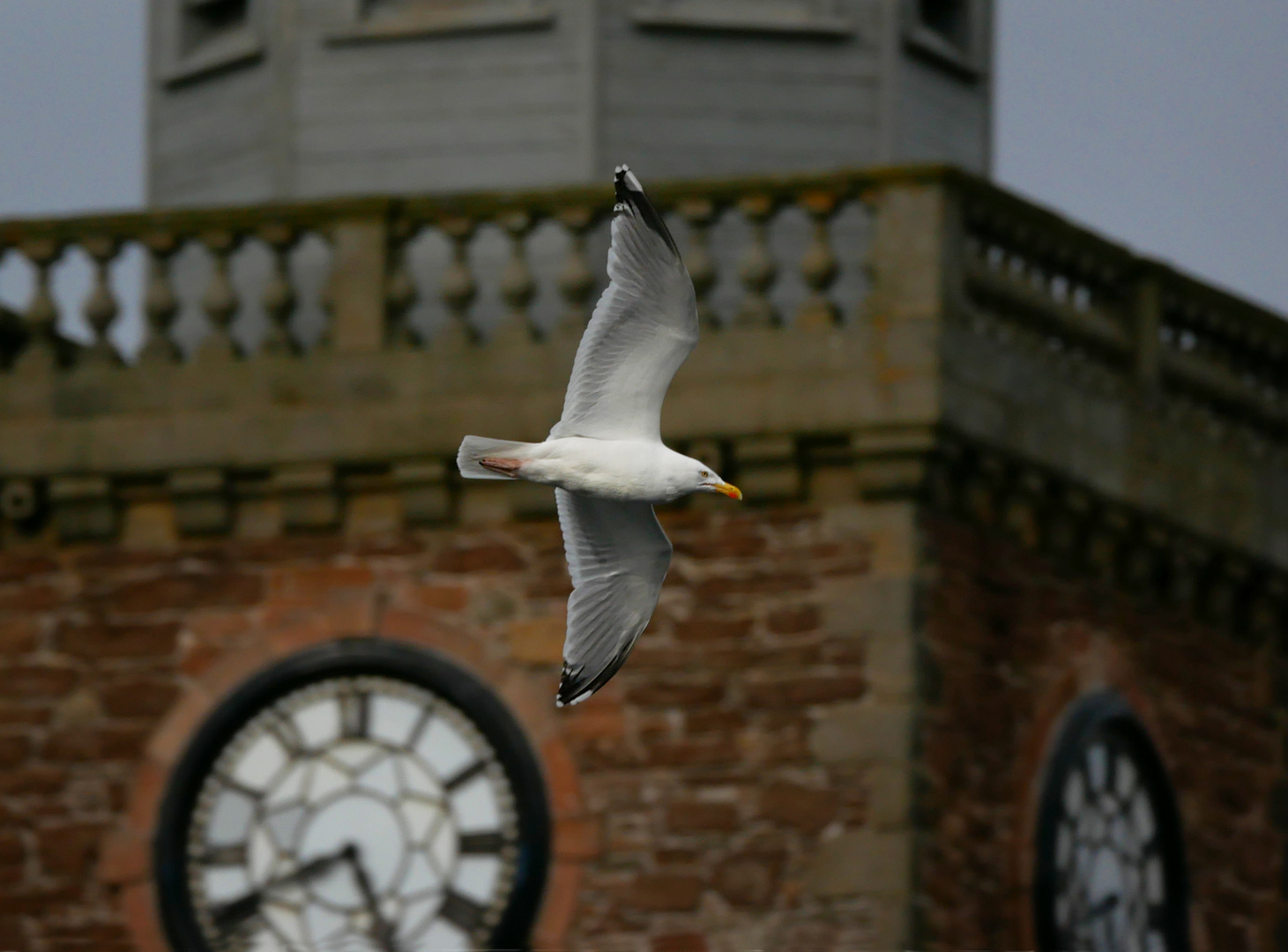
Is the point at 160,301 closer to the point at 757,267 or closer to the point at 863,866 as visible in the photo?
the point at 757,267

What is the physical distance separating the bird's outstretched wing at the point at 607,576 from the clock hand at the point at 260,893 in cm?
739

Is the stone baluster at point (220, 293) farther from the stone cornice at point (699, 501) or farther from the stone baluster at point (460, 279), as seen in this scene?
the stone baluster at point (460, 279)

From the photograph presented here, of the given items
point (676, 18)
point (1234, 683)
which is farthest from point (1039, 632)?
point (676, 18)

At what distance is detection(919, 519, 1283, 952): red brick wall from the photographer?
29.1m

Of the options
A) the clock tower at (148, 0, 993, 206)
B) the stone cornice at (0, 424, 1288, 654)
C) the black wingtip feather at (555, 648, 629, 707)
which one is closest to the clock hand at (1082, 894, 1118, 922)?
the stone cornice at (0, 424, 1288, 654)

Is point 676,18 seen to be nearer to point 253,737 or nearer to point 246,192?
point 246,192

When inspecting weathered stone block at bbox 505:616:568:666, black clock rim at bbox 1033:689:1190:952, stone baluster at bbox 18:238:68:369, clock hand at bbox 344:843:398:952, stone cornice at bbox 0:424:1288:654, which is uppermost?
stone baluster at bbox 18:238:68:369

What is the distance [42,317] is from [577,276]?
12.2ft

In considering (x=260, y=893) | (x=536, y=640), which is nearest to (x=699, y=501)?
(x=536, y=640)

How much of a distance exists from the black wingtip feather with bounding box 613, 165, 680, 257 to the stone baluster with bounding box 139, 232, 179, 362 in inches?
405

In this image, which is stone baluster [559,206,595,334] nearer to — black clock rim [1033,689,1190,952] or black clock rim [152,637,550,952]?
black clock rim [152,637,550,952]

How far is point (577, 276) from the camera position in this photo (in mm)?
29906

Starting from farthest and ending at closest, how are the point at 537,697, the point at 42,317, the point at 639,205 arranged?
the point at 42,317
the point at 537,697
the point at 639,205

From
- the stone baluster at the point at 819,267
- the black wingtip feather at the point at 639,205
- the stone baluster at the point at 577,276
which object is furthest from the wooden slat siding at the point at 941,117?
the black wingtip feather at the point at 639,205
